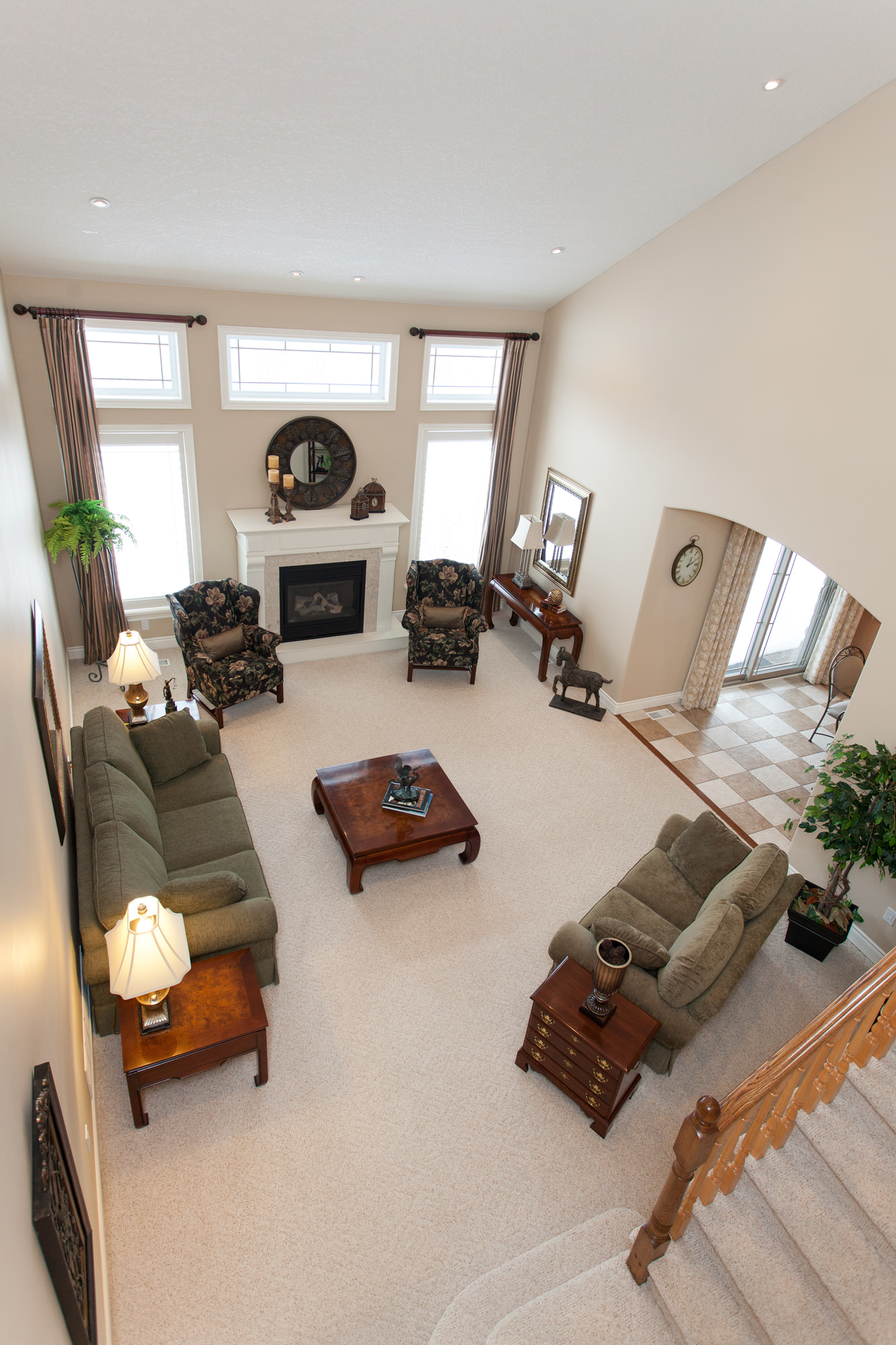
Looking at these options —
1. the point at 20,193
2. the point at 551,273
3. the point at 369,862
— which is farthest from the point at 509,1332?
the point at 551,273

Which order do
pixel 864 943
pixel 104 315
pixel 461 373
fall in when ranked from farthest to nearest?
pixel 461 373 < pixel 104 315 < pixel 864 943

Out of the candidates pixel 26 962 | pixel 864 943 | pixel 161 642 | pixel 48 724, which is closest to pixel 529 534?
pixel 161 642

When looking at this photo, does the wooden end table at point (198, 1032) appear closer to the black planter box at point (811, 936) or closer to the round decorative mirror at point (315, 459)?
the black planter box at point (811, 936)

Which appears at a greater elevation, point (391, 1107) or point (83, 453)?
point (83, 453)

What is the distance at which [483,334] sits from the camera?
7.96 metres

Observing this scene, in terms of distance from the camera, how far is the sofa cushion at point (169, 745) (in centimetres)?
515

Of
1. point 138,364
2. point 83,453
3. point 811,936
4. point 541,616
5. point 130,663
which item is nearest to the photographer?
point 811,936

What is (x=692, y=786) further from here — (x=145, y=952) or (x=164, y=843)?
(x=145, y=952)

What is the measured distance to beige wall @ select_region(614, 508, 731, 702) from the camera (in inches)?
270

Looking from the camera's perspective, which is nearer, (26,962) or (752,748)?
(26,962)

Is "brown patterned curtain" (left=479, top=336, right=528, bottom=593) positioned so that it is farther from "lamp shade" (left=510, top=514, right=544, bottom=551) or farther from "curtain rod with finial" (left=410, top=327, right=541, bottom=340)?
"lamp shade" (left=510, top=514, right=544, bottom=551)

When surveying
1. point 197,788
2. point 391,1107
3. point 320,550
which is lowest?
point 391,1107

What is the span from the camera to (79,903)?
12.2ft

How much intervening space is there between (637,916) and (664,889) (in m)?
0.33
